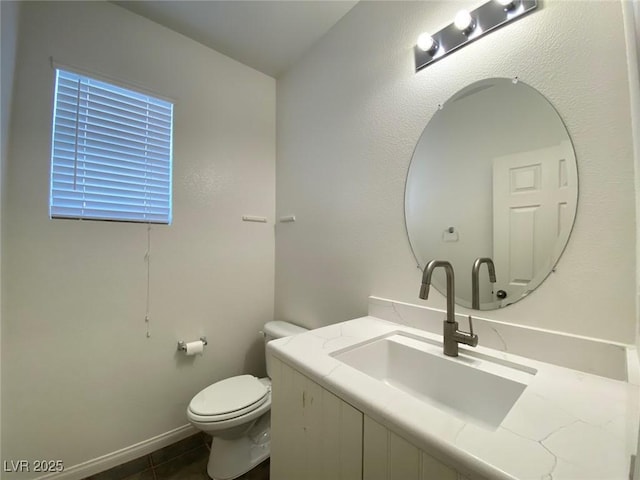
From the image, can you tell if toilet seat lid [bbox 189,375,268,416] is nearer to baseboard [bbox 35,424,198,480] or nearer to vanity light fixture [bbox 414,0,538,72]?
baseboard [bbox 35,424,198,480]

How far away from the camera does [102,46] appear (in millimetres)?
1441

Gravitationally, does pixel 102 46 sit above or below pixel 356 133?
above

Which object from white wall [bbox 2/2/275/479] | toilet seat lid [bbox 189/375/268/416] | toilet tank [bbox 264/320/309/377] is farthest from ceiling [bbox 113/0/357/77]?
toilet seat lid [bbox 189/375/268/416]

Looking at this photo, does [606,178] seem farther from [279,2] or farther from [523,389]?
[279,2]

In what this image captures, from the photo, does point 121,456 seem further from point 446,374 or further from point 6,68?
point 6,68

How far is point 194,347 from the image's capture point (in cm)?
162

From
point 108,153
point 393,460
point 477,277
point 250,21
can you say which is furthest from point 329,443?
point 250,21

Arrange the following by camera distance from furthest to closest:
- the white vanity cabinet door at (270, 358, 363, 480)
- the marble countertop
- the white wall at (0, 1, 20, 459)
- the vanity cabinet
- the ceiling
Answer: the ceiling → the white wall at (0, 1, 20, 459) → the white vanity cabinet door at (270, 358, 363, 480) → the vanity cabinet → the marble countertop

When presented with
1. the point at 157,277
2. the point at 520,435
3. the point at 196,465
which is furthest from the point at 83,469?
the point at 520,435

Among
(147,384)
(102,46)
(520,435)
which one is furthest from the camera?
(147,384)

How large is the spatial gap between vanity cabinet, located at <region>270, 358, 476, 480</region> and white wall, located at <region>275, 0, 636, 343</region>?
617mm

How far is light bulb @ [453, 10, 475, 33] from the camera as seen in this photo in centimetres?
97

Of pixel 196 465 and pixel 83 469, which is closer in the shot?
pixel 83 469

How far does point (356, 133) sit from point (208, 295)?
1.44m
